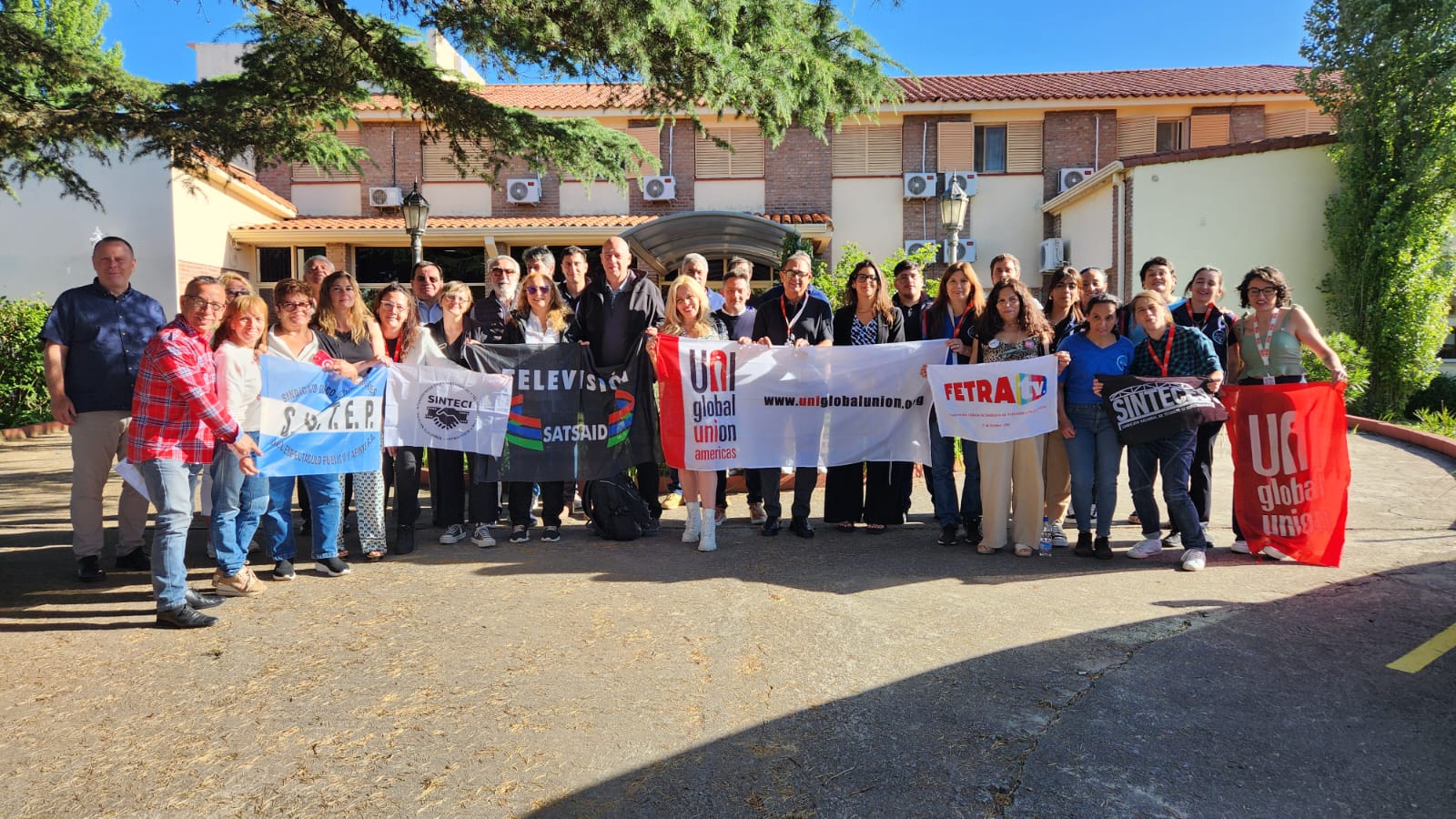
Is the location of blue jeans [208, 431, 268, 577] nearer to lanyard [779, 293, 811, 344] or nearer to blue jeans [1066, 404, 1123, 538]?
lanyard [779, 293, 811, 344]

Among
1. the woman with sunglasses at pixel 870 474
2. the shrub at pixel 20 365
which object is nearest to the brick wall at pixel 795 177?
the shrub at pixel 20 365

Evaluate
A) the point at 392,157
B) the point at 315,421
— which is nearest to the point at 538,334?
the point at 315,421

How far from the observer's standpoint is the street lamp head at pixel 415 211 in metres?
14.8

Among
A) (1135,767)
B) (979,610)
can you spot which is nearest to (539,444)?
(979,610)

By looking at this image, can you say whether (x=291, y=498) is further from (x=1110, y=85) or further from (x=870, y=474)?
(x=1110, y=85)

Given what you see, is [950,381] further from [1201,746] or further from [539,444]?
[1201,746]

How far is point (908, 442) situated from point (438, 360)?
3659mm

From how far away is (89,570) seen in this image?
19.5 feet

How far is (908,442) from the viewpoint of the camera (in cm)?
723

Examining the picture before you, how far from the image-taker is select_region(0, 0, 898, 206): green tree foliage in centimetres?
712

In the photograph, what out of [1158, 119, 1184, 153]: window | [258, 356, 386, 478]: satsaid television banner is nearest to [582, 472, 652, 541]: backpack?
[258, 356, 386, 478]: satsaid television banner

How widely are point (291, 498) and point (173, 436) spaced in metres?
1.01

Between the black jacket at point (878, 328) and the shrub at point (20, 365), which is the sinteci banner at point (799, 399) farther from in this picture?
the shrub at point (20, 365)

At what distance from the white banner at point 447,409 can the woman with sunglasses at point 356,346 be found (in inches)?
11.6
